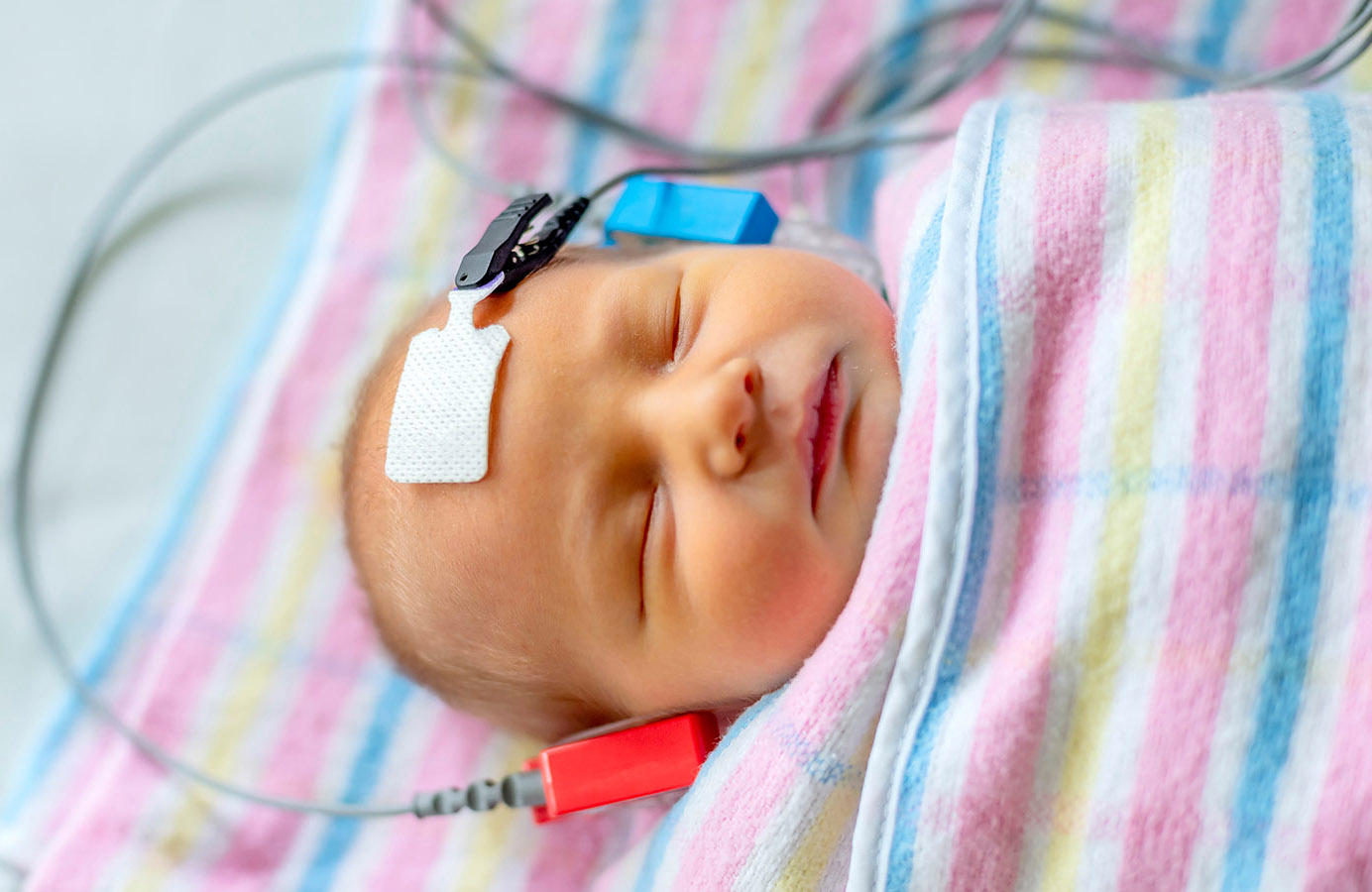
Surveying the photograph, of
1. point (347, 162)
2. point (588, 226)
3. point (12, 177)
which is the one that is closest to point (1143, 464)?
point (588, 226)

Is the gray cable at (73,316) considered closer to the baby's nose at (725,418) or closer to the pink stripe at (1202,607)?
the baby's nose at (725,418)

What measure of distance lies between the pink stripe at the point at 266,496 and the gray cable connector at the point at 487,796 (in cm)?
35

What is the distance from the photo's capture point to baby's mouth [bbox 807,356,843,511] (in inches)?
30.1

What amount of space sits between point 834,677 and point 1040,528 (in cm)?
17

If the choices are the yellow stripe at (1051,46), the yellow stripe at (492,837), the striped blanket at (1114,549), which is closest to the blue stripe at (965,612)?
the striped blanket at (1114,549)

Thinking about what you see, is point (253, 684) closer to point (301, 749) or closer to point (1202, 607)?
point (301, 749)

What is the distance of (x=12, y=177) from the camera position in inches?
52.3

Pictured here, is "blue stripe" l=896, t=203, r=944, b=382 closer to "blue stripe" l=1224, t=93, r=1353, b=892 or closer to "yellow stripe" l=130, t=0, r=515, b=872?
"blue stripe" l=1224, t=93, r=1353, b=892

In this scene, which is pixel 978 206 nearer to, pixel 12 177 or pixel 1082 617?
pixel 1082 617

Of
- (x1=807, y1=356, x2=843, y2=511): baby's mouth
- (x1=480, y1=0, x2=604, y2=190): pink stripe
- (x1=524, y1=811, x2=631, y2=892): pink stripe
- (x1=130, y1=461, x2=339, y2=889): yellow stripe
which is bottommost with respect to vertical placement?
(x1=524, y1=811, x2=631, y2=892): pink stripe

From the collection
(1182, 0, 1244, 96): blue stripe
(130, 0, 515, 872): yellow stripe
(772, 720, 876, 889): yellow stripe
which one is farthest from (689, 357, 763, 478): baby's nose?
(1182, 0, 1244, 96): blue stripe

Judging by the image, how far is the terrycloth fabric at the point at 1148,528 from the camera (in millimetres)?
635

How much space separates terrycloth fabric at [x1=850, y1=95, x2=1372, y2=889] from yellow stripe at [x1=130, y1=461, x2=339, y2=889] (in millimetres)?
728

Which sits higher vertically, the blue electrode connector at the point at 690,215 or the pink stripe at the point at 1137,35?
the pink stripe at the point at 1137,35
